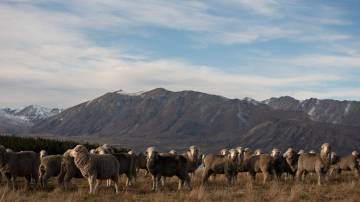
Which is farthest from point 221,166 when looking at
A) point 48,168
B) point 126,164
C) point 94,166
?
point 48,168

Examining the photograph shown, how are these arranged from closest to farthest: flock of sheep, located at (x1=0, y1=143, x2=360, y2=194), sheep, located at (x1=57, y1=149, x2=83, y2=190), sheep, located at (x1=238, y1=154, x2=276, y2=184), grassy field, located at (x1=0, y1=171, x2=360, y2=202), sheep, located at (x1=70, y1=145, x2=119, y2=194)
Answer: grassy field, located at (x1=0, y1=171, x2=360, y2=202)
sheep, located at (x1=70, y1=145, x2=119, y2=194)
flock of sheep, located at (x1=0, y1=143, x2=360, y2=194)
sheep, located at (x1=57, y1=149, x2=83, y2=190)
sheep, located at (x1=238, y1=154, x2=276, y2=184)

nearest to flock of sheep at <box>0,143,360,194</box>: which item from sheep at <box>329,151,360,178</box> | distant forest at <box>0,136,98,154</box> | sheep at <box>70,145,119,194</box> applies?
sheep at <box>70,145,119,194</box>

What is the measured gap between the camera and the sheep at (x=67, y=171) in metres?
24.9

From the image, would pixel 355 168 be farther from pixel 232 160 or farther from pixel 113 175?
pixel 113 175

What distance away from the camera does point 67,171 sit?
24859 mm

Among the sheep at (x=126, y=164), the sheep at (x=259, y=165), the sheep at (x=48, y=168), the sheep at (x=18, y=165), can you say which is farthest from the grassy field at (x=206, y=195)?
the sheep at (x=259, y=165)

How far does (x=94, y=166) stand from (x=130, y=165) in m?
4.17

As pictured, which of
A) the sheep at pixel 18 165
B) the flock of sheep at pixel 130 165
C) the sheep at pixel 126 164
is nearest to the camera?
the flock of sheep at pixel 130 165

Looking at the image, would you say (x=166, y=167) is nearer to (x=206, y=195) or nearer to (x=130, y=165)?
(x=130, y=165)

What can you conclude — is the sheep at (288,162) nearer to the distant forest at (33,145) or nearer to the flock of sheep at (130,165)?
the flock of sheep at (130,165)

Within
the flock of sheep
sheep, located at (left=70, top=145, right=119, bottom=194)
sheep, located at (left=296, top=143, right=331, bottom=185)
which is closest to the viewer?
sheep, located at (left=70, top=145, right=119, bottom=194)

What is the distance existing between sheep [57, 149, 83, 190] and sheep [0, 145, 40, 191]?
1634 millimetres

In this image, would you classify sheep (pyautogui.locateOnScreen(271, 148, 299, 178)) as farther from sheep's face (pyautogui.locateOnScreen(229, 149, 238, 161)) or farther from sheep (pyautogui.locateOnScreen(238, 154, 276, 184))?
sheep's face (pyautogui.locateOnScreen(229, 149, 238, 161))

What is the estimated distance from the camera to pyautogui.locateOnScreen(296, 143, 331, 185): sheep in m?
29.3
